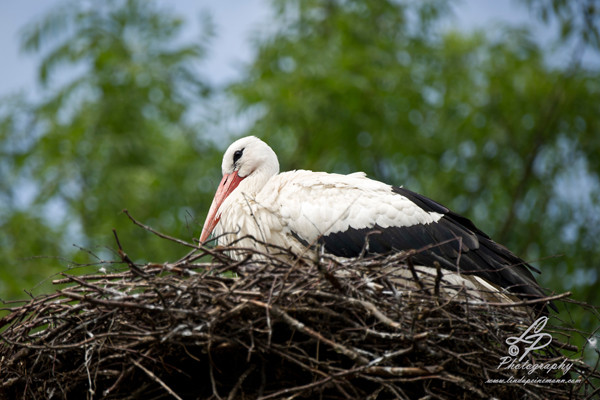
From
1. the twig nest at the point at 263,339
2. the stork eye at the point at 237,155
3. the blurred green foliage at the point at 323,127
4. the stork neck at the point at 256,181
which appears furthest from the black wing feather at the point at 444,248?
the blurred green foliage at the point at 323,127

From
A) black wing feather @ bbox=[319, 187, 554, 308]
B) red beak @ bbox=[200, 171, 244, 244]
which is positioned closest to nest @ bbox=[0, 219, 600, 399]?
black wing feather @ bbox=[319, 187, 554, 308]

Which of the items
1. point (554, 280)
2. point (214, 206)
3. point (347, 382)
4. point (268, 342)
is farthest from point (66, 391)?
point (554, 280)

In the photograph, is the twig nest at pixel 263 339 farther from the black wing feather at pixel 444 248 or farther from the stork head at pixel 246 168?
the stork head at pixel 246 168

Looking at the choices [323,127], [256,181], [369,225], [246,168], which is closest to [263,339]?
[369,225]

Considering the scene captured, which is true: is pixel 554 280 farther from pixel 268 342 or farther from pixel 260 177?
pixel 268 342

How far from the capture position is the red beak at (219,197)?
5746 mm

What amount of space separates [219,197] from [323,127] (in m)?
6.49

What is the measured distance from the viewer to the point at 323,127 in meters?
12.3

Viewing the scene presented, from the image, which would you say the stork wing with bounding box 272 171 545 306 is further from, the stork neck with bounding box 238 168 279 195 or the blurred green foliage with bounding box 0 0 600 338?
the blurred green foliage with bounding box 0 0 600 338

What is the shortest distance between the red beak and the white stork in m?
0.22

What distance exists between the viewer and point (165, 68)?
43.8ft

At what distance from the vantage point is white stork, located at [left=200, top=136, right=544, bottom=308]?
16.6 feet

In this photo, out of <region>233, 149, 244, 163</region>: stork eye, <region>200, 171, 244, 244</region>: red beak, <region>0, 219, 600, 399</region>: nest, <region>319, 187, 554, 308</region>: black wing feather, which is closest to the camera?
<region>0, 219, 600, 399</region>: nest

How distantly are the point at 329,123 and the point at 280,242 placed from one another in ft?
23.7
